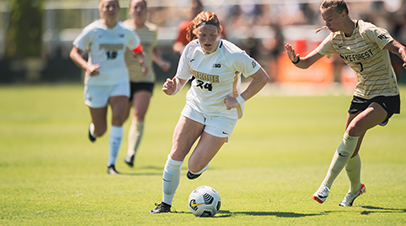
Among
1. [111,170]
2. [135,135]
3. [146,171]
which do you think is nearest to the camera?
[111,170]

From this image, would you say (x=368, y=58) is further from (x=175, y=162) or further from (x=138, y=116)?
(x=138, y=116)

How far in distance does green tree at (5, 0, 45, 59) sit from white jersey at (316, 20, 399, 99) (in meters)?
25.7

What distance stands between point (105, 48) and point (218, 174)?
2.81 metres

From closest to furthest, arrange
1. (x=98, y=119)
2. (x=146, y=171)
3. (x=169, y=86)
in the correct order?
(x=169, y=86)
(x=146, y=171)
(x=98, y=119)

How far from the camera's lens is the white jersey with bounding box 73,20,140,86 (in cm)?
853

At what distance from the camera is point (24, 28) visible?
2962cm

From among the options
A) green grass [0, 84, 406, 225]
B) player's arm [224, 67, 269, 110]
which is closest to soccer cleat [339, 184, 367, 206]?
green grass [0, 84, 406, 225]

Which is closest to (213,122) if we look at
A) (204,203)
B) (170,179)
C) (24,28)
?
(170,179)

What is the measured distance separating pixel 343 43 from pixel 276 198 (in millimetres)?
2065

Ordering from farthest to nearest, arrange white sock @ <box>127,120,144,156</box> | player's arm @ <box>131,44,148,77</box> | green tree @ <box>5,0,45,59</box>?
1. green tree @ <box>5,0,45,59</box>
2. white sock @ <box>127,120,144,156</box>
3. player's arm @ <box>131,44,148,77</box>

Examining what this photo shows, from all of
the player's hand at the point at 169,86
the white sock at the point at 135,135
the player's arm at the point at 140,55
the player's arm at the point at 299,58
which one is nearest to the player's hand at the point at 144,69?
the player's arm at the point at 140,55

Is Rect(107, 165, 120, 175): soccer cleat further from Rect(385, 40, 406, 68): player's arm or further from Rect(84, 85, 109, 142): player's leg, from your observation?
Rect(385, 40, 406, 68): player's arm

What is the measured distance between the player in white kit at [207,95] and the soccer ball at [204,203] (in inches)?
11.2

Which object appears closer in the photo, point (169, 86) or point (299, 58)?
point (169, 86)
